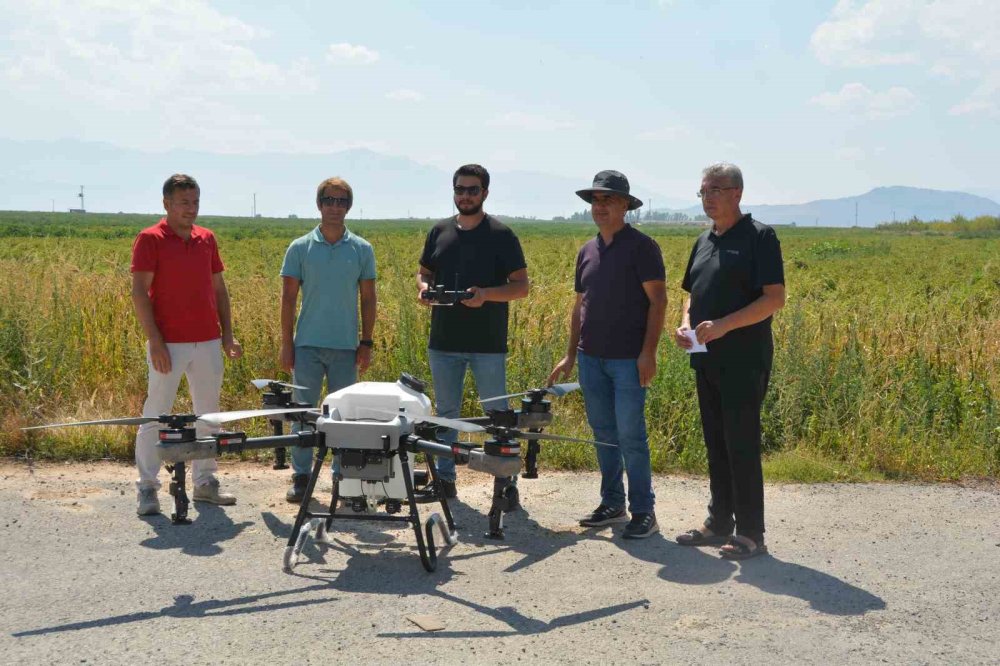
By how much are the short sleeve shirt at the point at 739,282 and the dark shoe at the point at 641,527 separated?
1.00 m

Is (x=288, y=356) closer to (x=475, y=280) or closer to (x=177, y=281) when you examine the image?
(x=177, y=281)

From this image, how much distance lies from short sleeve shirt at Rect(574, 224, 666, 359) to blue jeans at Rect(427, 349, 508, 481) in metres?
0.78

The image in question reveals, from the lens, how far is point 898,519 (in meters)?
6.35

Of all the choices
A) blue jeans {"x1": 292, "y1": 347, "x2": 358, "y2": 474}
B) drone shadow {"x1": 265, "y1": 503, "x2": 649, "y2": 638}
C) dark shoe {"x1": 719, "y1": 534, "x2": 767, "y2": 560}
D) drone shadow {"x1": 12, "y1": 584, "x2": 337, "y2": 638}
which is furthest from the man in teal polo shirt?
dark shoe {"x1": 719, "y1": 534, "x2": 767, "y2": 560}

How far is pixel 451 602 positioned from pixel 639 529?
1.55 metres

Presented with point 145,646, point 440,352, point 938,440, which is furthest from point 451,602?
point 938,440

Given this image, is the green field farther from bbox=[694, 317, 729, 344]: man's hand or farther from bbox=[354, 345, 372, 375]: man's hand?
bbox=[694, 317, 729, 344]: man's hand

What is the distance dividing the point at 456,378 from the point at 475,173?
4.47 ft

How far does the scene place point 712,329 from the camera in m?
5.33

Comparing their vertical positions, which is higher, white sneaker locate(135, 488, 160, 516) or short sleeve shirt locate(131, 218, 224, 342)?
short sleeve shirt locate(131, 218, 224, 342)

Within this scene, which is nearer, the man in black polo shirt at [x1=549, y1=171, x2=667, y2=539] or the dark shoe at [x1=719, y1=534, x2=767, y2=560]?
the dark shoe at [x1=719, y1=534, x2=767, y2=560]

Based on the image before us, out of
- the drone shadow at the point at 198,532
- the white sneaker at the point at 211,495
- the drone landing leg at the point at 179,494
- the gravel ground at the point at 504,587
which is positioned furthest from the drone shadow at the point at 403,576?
the drone landing leg at the point at 179,494

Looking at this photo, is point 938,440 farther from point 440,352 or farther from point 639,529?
point 440,352

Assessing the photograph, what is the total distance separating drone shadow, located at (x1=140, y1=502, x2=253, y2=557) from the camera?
5.57 m
